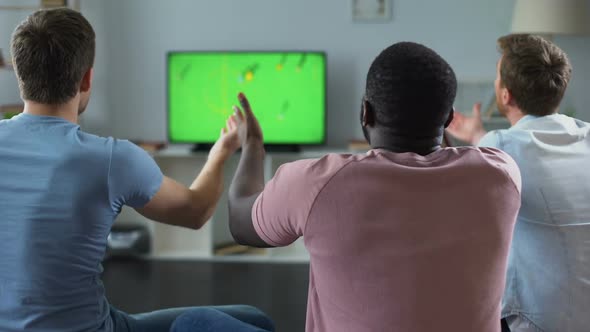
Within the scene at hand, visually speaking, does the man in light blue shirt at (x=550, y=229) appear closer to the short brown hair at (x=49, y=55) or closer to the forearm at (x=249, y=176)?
the forearm at (x=249, y=176)

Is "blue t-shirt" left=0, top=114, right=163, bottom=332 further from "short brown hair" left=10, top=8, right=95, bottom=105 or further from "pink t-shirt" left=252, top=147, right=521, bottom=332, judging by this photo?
"pink t-shirt" left=252, top=147, right=521, bottom=332

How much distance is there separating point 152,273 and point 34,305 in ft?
9.29

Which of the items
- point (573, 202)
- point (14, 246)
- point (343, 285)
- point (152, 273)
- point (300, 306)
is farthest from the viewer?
point (152, 273)

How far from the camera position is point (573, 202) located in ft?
5.55

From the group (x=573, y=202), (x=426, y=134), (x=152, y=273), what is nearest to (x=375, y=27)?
(x=152, y=273)

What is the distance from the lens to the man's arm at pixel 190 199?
1577mm

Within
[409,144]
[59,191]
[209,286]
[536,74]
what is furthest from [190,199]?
[209,286]

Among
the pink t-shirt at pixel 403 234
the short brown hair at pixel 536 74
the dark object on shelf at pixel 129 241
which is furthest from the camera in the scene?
the dark object on shelf at pixel 129 241

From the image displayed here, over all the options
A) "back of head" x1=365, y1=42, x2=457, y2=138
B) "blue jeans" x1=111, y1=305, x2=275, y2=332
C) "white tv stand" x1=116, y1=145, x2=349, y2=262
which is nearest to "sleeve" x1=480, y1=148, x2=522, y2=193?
"back of head" x1=365, y1=42, x2=457, y2=138

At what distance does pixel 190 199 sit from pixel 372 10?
11.0 ft

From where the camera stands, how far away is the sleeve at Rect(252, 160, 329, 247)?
1200 millimetres

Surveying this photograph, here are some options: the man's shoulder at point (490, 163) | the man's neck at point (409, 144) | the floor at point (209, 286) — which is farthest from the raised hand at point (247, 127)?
the floor at point (209, 286)

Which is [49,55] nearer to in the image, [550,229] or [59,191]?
[59,191]

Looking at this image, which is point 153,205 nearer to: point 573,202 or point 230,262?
point 573,202
